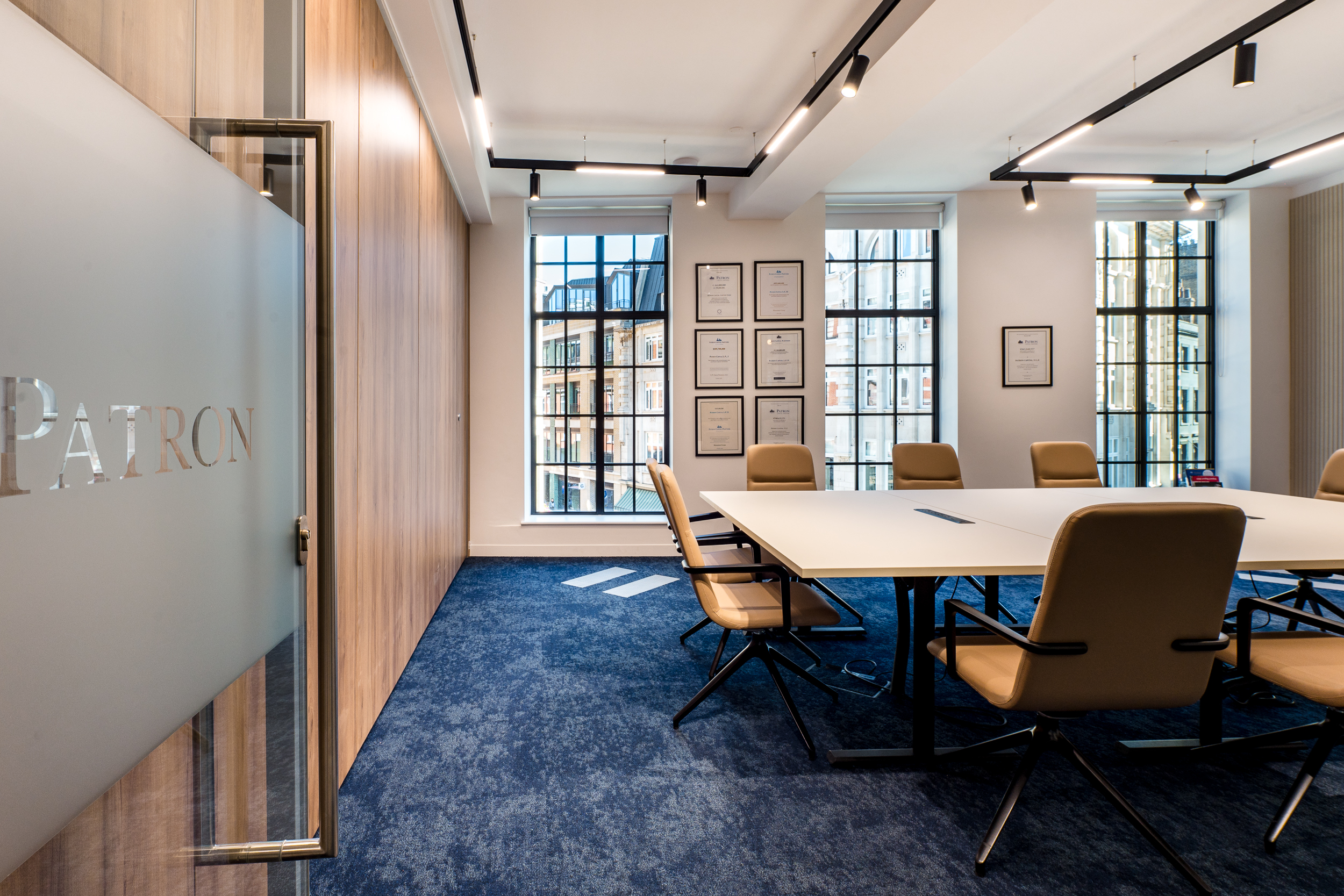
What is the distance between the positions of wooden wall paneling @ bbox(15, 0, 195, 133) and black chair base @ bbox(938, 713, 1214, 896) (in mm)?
2488

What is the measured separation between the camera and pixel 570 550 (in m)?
5.41

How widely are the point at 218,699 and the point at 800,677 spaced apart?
2.41 m

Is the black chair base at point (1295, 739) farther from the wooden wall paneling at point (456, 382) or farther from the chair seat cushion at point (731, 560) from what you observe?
the wooden wall paneling at point (456, 382)

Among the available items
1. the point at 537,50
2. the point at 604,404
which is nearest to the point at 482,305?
the point at 604,404

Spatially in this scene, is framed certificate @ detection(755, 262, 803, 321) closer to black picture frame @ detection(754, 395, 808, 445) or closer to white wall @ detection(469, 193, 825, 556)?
white wall @ detection(469, 193, 825, 556)

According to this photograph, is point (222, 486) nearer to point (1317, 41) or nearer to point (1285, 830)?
point (1285, 830)

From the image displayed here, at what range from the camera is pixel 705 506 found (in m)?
5.42

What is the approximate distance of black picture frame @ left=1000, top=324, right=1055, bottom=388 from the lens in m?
5.51

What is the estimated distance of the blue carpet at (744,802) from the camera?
1604mm

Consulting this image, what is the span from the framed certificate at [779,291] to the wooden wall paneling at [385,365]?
3158 millimetres

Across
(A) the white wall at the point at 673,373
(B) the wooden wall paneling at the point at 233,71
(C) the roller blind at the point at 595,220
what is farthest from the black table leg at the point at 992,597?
(C) the roller blind at the point at 595,220

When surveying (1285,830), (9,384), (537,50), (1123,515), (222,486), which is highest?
(537,50)

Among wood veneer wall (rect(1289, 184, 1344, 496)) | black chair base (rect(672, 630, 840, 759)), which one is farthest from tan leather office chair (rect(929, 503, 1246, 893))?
wood veneer wall (rect(1289, 184, 1344, 496))

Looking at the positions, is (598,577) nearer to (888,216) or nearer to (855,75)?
(855,75)
